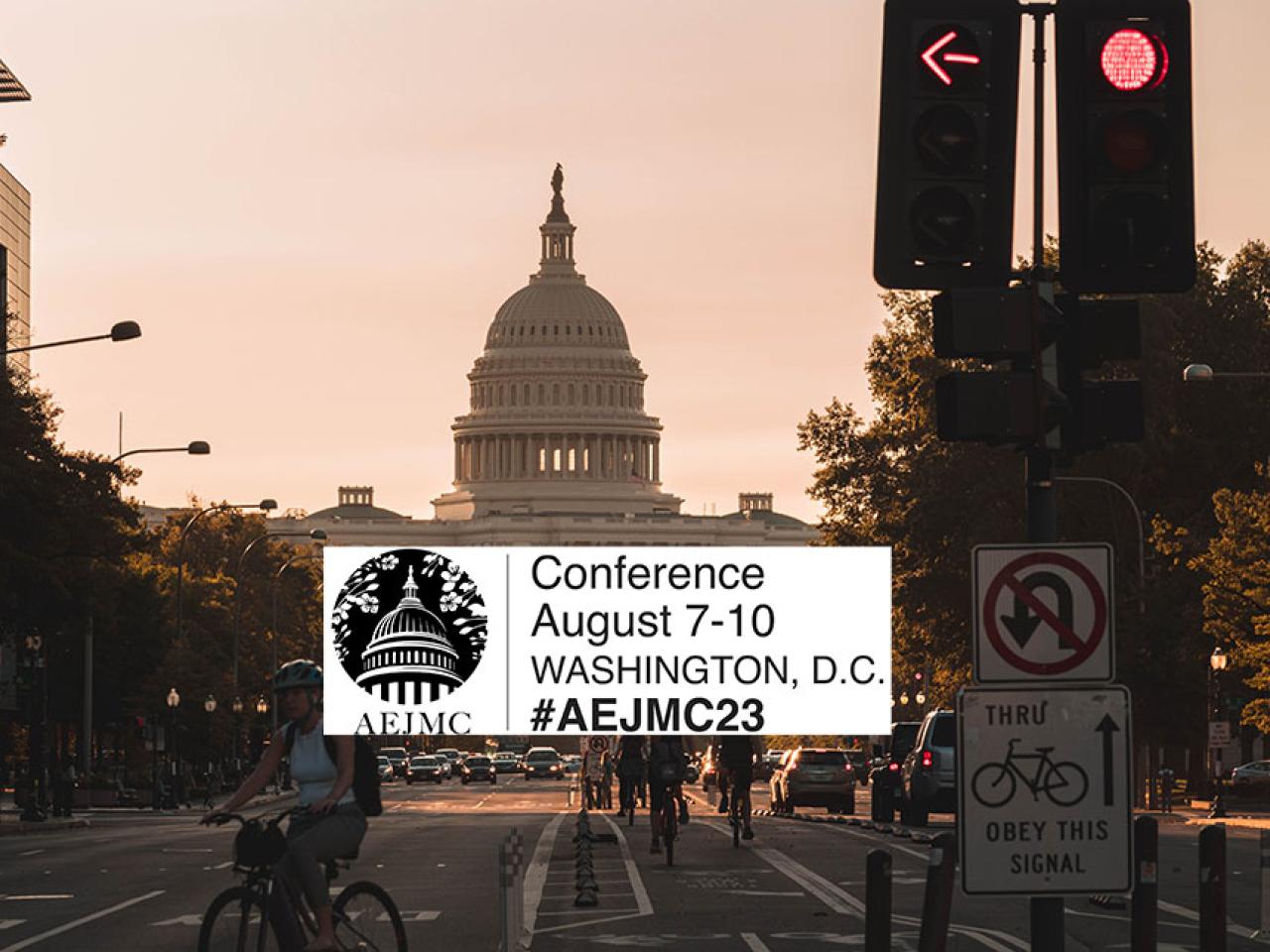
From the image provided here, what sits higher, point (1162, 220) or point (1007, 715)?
A: point (1162, 220)

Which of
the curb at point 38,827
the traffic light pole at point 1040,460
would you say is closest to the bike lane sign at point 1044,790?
the traffic light pole at point 1040,460

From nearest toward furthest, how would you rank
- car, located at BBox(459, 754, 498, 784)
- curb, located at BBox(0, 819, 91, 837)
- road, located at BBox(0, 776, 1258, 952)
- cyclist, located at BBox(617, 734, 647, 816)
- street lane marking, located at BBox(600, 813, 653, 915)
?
road, located at BBox(0, 776, 1258, 952)
street lane marking, located at BBox(600, 813, 653, 915)
cyclist, located at BBox(617, 734, 647, 816)
curb, located at BBox(0, 819, 91, 837)
car, located at BBox(459, 754, 498, 784)

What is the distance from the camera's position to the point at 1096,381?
13695 mm

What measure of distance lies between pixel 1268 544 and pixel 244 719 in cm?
6430

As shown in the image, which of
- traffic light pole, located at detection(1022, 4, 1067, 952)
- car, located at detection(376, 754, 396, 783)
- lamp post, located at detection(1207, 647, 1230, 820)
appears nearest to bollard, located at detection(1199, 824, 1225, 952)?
traffic light pole, located at detection(1022, 4, 1067, 952)

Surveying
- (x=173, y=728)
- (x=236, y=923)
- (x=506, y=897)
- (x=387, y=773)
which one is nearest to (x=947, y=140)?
(x=236, y=923)

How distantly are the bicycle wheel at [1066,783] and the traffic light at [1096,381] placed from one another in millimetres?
1491

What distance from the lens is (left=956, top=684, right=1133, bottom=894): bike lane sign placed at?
41.9 ft

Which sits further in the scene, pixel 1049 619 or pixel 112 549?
pixel 112 549

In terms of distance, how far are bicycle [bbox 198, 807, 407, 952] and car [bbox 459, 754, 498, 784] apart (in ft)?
381

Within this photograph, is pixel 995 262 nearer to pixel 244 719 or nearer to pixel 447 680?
pixel 447 680

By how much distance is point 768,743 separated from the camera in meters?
186

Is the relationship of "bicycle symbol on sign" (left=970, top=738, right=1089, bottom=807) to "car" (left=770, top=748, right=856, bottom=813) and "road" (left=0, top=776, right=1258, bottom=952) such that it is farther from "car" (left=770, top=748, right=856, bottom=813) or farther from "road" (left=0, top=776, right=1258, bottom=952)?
"car" (left=770, top=748, right=856, bottom=813)

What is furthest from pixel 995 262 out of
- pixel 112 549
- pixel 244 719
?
pixel 244 719
